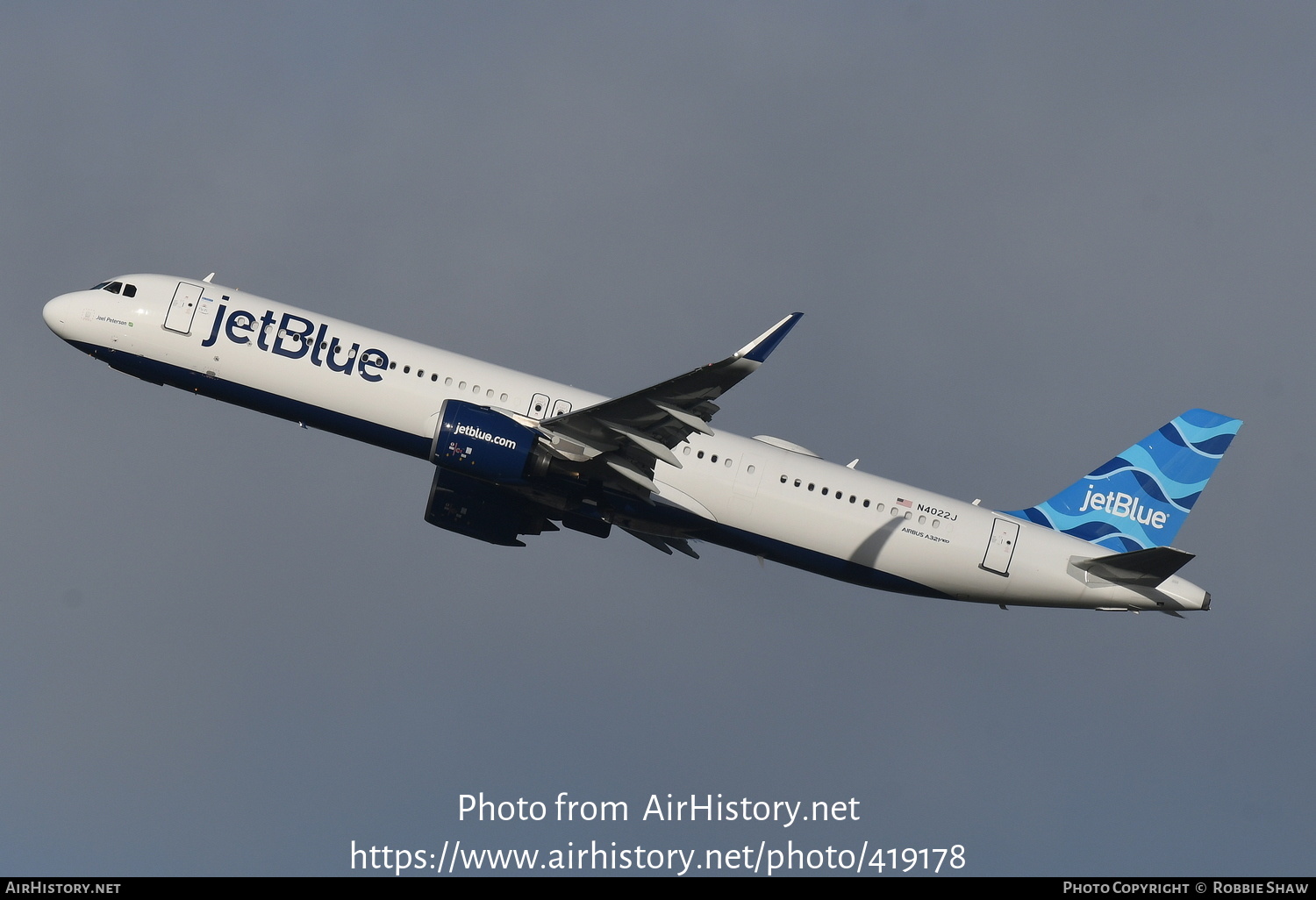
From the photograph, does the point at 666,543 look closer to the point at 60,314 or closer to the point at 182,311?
the point at 182,311

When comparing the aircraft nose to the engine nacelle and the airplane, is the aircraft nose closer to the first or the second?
the airplane

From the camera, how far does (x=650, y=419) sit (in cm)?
4103

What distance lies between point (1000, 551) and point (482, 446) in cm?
1821

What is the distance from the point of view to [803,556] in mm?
45125

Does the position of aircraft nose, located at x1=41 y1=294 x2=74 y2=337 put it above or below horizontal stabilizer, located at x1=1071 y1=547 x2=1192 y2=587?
above

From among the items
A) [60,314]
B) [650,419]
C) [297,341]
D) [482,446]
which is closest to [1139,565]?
[650,419]

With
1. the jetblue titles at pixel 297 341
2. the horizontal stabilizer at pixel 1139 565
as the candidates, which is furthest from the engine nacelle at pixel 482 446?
the horizontal stabilizer at pixel 1139 565

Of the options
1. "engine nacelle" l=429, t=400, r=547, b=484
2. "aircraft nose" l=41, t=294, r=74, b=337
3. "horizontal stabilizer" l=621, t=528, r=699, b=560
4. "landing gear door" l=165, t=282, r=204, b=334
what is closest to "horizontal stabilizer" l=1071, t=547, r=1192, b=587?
"horizontal stabilizer" l=621, t=528, r=699, b=560

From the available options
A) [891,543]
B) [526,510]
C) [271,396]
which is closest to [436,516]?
[526,510]

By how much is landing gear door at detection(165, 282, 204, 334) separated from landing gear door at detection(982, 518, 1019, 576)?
1105 inches

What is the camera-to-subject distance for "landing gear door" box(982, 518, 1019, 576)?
46.0 meters

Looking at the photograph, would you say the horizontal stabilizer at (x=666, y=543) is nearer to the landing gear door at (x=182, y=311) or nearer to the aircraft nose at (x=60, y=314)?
the landing gear door at (x=182, y=311)

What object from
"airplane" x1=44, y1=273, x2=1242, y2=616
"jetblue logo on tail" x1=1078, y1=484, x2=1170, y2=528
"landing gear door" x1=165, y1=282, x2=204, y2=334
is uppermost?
"jetblue logo on tail" x1=1078, y1=484, x2=1170, y2=528

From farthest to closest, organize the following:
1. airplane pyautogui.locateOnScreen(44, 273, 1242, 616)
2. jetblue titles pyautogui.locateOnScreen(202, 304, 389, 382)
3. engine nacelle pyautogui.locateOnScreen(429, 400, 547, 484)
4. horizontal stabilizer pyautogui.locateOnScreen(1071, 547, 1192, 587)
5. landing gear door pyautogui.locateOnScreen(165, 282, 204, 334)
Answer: landing gear door pyautogui.locateOnScreen(165, 282, 204, 334), jetblue titles pyautogui.locateOnScreen(202, 304, 389, 382), horizontal stabilizer pyautogui.locateOnScreen(1071, 547, 1192, 587), airplane pyautogui.locateOnScreen(44, 273, 1242, 616), engine nacelle pyautogui.locateOnScreen(429, 400, 547, 484)
